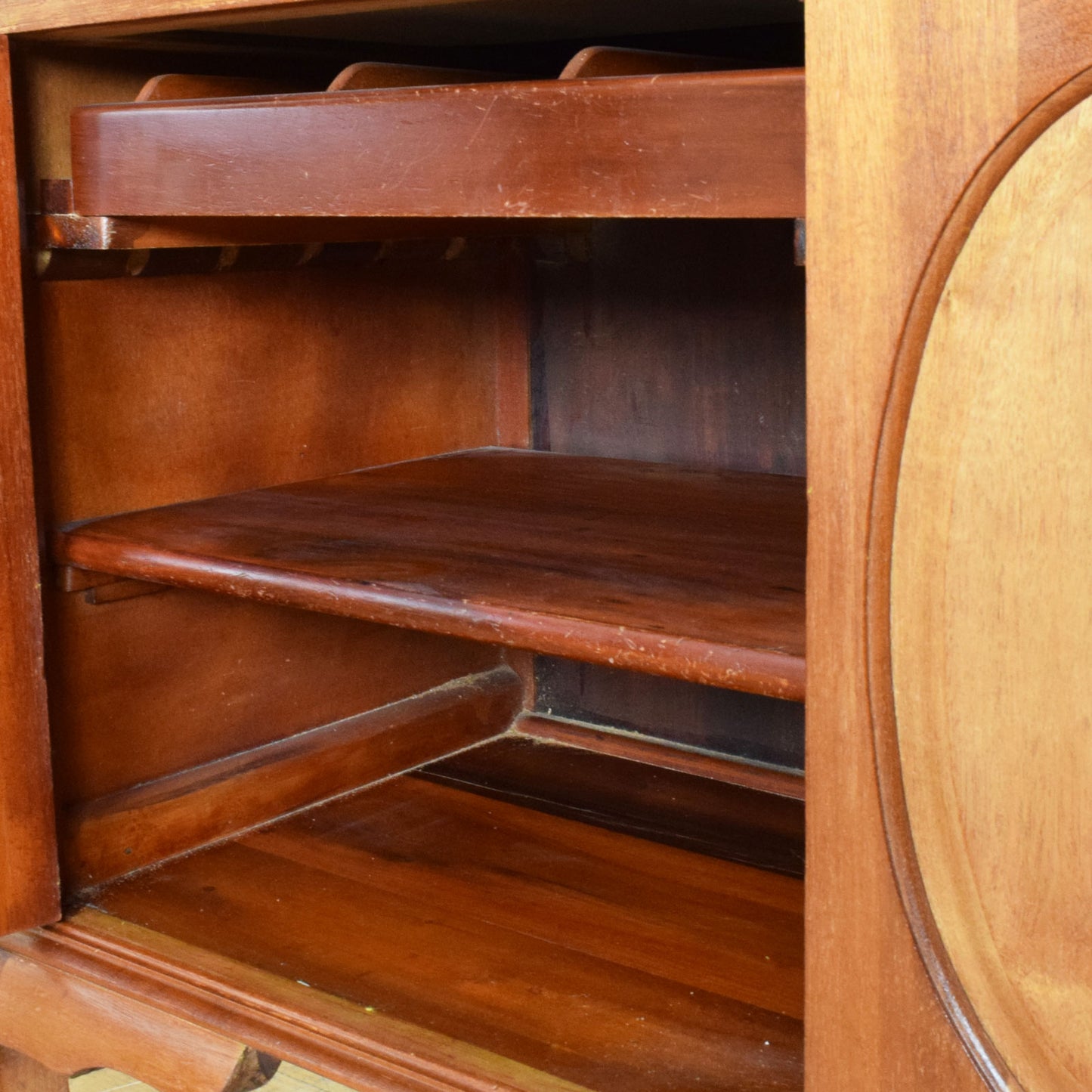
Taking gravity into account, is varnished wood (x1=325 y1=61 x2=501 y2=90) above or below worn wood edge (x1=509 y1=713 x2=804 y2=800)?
above

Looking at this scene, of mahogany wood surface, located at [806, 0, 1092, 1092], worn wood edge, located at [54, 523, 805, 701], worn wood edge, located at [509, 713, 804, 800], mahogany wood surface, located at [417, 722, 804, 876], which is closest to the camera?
mahogany wood surface, located at [806, 0, 1092, 1092]

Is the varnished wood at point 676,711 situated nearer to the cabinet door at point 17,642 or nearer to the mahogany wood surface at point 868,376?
the cabinet door at point 17,642

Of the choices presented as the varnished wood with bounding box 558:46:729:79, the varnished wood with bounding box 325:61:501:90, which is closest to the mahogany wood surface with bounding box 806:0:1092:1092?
the varnished wood with bounding box 558:46:729:79

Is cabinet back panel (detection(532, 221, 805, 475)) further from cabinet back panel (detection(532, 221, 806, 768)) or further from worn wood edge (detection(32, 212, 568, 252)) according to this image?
worn wood edge (detection(32, 212, 568, 252))

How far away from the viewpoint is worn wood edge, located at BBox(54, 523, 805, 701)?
724 millimetres

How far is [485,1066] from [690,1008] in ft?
0.47

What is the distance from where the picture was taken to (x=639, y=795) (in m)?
1.30

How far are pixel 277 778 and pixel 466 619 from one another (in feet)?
1.55

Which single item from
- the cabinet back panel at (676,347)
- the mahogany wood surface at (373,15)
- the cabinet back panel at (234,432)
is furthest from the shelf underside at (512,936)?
the mahogany wood surface at (373,15)

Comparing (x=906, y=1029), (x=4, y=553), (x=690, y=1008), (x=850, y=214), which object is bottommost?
(x=690, y=1008)

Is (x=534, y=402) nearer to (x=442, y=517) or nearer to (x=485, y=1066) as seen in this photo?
(x=442, y=517)

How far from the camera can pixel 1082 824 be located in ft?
1.95

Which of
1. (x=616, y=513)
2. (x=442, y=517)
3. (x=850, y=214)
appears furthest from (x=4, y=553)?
(x=850, y=214)

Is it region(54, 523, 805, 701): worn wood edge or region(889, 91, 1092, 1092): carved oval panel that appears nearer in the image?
region(889, 91, 1092, 1092): carved oval panel
